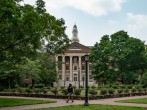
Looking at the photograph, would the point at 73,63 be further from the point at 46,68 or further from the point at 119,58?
the point at 46,68

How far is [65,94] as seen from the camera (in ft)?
112

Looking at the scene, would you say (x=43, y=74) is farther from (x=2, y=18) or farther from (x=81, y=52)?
(x=2, y=18)

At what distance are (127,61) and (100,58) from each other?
20.5 feet

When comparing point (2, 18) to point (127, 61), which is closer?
point (2, 18)

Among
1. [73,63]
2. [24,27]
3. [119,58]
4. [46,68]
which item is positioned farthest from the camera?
[73,63]

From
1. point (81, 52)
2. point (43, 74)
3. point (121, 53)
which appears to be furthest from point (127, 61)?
point (81, 52)

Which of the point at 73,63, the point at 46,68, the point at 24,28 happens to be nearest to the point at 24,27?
the point at 24,28

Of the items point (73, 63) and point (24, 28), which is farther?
point (73, 63)

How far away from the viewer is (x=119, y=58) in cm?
6900

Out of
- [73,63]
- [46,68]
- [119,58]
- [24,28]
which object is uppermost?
[73,63]

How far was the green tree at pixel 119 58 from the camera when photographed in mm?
68500

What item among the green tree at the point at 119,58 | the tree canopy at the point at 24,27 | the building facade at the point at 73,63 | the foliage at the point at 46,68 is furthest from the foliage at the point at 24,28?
the building facade at the point at 73,63

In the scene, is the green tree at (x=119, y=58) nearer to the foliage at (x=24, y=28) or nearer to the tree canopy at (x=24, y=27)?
the foliage at (x=24, y=28)

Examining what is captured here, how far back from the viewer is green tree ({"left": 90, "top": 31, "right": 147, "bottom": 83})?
6850cm
